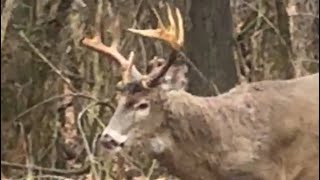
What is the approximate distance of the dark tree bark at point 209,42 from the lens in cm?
955

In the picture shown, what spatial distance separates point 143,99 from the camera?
8.13 m

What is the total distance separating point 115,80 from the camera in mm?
10383

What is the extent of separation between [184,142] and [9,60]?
8.98 ft

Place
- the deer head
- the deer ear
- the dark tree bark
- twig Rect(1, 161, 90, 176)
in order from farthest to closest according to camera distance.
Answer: twig Rect(1, 161, 90, 176)
the dark tree bark
the deer ear
the deer head

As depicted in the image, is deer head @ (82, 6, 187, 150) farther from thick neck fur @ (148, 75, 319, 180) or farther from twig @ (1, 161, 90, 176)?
twig @ (1, 161, 90, 176)

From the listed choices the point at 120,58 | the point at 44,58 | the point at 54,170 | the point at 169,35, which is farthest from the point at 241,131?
the point at 44,58

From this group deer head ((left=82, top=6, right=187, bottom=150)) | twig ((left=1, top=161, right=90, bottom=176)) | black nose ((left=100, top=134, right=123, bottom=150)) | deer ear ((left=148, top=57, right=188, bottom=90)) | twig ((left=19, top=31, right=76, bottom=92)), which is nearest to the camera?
black nose ((left=100, top=134, right=123, bottom=150))

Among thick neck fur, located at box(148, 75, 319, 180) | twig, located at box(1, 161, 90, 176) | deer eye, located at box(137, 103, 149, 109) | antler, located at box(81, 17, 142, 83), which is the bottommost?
twig, located at box(1, 161, 90, 176)

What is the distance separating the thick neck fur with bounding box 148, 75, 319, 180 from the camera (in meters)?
8.13

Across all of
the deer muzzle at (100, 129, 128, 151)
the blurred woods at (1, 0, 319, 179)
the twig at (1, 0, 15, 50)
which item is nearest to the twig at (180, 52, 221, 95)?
the blurred woods at (1, 0, 319, 179)

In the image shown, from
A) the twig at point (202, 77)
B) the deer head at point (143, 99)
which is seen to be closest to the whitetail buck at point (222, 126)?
the deer head at point (143, 99)

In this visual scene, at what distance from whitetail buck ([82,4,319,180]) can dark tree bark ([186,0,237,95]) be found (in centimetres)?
122

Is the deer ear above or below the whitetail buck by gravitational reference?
above

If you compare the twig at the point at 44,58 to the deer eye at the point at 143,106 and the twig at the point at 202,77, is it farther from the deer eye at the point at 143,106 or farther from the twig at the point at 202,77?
the deer eye at the point at 143,106
